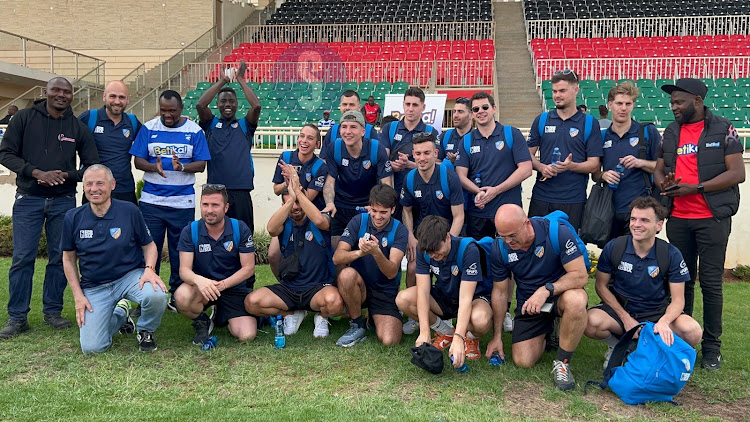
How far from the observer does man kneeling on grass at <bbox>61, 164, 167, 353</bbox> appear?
17.5 feet

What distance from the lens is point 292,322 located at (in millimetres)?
5941

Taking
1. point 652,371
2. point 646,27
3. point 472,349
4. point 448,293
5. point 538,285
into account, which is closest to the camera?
point 652,371

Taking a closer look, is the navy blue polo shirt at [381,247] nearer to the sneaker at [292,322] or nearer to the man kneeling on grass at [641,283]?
the sneaker at [292,322]

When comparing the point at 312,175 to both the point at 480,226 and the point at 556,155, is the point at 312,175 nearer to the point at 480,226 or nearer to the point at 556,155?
the point at 480,226

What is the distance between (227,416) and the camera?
403cm

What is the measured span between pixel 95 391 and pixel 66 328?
1799 millimetres

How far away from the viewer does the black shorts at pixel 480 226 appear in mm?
6184

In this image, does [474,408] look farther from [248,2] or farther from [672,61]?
[248,2]

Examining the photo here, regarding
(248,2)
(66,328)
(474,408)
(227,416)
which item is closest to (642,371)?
(474,408)

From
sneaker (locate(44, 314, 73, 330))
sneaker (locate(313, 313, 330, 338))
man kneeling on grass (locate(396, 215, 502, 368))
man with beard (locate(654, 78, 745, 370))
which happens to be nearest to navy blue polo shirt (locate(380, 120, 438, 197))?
man kneeling on grass (locate(396, 215, 502, 368))

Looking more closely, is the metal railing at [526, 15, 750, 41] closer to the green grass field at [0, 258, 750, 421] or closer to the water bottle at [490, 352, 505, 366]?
the green grass field at [0, 258, 750, 421]

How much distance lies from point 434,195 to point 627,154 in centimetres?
167

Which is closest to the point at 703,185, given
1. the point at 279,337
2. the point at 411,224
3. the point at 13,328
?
the point at 411,224

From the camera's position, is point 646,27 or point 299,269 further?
point 646,27
